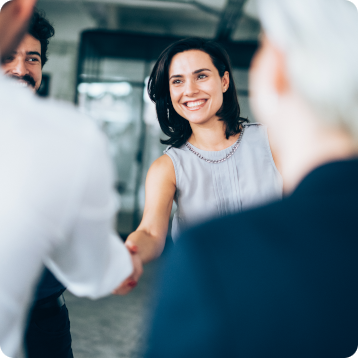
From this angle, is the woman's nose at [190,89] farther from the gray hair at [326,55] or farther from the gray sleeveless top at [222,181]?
the gray hair at [326,55]

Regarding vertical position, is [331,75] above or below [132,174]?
above

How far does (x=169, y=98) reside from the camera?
1.46m

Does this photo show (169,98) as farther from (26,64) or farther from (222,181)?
(26,64)

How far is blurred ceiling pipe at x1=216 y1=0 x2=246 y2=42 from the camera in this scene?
4.62 metres

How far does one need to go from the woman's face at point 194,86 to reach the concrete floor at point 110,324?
1368mm

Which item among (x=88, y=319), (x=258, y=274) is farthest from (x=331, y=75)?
(x=88, y=319)

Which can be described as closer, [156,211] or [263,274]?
[263,274]

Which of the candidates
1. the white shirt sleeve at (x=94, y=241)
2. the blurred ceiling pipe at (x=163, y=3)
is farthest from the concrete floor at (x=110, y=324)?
the blurred ceiling pipe at (x=163, y=3)

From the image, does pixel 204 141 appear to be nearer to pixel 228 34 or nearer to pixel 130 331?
pixel 130 331

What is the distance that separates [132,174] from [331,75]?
18.5ft

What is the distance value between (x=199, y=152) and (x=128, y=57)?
4.78 m

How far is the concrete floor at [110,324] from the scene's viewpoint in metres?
2.47

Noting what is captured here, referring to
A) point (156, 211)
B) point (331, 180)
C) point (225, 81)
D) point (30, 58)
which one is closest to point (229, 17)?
point (225, 81)

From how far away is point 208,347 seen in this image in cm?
45
